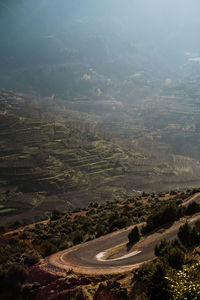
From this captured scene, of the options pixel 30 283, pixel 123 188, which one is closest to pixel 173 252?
pixel 30 283

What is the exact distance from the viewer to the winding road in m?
17.7

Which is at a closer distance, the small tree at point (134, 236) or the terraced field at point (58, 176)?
the small tree at point (134, 236)

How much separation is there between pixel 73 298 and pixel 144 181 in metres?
162

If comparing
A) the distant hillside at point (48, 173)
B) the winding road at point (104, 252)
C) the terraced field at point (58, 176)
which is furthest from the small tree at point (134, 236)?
the distant hillside at point (48, 173)

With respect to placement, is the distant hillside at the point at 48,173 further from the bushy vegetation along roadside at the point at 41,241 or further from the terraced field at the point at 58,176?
the bushy vegetation along roadside at the point at 41,241

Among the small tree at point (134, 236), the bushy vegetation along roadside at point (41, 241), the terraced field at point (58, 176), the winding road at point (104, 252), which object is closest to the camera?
the bushy vegetation along roadside at point (41, 241)

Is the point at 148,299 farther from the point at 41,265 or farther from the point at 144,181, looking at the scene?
the point at 144,181

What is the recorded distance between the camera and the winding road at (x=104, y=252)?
17734 millimetres

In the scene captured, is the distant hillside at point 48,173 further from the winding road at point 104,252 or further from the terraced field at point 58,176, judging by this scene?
the winding road at point 104,252

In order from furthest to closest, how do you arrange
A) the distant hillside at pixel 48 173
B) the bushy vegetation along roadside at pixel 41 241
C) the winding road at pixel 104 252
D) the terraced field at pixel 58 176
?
the distant hillside at pixel 48 173 → the terraced field at pixel 58 176 → the winding road at pixel 104 252 → the bushy vegetation along roadside at pixel 41 241

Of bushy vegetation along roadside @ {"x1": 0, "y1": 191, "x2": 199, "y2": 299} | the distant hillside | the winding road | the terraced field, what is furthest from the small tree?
the distant hillside

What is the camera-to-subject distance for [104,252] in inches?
938

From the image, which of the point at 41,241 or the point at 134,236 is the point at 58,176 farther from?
the point at 134,236

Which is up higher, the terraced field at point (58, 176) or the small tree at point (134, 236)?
the small tree at point (134, 236)
